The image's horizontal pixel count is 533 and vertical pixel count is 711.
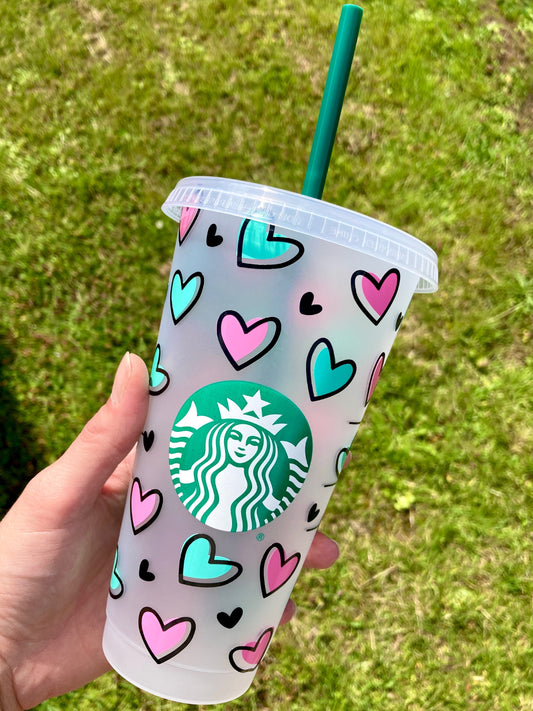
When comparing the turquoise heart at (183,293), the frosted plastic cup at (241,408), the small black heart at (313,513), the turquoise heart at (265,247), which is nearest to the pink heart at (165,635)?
the frosted plastic cup at (241,408)

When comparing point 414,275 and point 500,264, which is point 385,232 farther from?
point 500,264

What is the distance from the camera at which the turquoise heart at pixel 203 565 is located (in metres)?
1.05

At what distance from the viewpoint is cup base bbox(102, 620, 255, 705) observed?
1.10 metres

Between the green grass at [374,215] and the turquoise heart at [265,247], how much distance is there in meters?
1.45

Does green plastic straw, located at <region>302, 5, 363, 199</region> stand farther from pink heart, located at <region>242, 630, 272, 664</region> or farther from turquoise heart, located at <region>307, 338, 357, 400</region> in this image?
pink heart, located at <region>242, 630, 272, 664</region>

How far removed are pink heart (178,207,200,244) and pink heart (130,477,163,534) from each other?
1.50 feet

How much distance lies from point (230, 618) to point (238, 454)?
325 millimetres

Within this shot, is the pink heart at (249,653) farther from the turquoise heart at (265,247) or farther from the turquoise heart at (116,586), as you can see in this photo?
the turquoise heart at (265,247)

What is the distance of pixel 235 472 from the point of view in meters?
1.00

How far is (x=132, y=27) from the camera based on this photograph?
104 inches

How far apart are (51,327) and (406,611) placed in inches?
66.8

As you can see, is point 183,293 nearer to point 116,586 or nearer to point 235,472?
point 235,472

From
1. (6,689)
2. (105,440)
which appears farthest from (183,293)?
(6,689)

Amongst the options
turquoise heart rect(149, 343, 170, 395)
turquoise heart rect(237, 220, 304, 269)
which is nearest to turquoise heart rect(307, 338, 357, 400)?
turquoise heart rect(237, 220, 304, 269)
